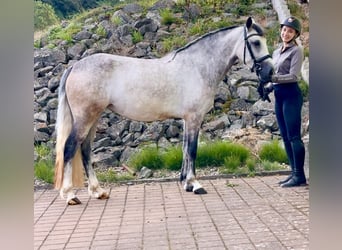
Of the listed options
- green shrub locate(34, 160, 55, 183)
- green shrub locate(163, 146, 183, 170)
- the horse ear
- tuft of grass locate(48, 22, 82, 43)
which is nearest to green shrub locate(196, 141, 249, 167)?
green shrub locate(163, 146, 183, 170)

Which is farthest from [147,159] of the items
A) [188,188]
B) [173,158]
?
[188,188]

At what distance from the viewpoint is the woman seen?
229cm

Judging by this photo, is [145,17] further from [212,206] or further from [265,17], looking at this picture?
[212,206]

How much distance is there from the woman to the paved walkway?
13 cm

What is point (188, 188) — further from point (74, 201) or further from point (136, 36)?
point (136, 36)

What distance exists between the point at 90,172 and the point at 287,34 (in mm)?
1333

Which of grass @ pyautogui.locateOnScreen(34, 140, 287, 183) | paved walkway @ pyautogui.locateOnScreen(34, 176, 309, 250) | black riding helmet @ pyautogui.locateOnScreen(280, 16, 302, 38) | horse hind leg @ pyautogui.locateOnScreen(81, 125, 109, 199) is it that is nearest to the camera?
paved walkway @ pyautogui.locateOnScreen(34, 176, 309, 250)

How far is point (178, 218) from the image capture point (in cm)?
221

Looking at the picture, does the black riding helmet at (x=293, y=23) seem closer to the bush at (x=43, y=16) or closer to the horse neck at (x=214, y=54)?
the horse neck at (x=214, y=54)

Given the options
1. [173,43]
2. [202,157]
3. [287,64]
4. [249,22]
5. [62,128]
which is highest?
[249,22]

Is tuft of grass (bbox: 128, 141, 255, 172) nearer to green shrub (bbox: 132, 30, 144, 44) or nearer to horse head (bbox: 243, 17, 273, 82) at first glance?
horse head (bbox: 243, 17, 273, 82)

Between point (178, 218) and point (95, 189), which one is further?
point (95, 189)
